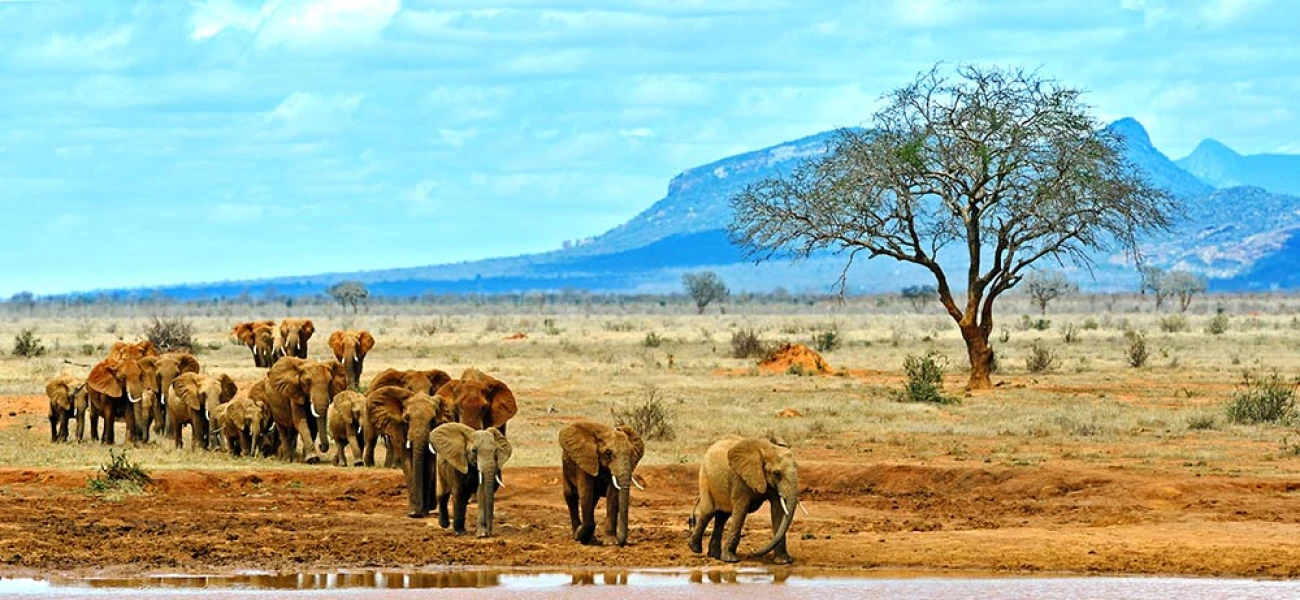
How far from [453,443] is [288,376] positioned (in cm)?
667

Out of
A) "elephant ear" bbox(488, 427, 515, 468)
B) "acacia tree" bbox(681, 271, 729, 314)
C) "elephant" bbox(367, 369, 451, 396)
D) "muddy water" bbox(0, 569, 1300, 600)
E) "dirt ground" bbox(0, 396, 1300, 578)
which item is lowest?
"muddy water" bbox(0, 569, 1300, 600)

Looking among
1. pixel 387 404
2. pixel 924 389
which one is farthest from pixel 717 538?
pixel 924 389

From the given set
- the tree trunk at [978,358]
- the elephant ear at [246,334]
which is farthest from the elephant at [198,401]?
the elephant ear at [246,334]

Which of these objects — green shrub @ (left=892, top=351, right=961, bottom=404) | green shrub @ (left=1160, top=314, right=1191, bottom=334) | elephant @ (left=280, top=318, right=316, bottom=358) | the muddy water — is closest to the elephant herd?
the muddy water

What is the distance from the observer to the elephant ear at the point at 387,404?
66.5ft

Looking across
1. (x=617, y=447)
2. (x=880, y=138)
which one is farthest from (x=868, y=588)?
(x=880, y=138)

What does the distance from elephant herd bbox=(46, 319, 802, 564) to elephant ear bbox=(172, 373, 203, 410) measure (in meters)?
0.01

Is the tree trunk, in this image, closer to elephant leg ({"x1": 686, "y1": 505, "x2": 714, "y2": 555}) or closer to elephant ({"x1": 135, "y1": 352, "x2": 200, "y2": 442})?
elephant ({"x1": 135, "y1": 352, "x2": 200, "y2": 442})

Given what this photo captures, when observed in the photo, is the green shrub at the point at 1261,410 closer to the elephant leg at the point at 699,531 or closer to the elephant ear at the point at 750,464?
the elephant leg at the point at 699,531

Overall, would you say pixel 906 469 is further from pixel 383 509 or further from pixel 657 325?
pixel 657 325

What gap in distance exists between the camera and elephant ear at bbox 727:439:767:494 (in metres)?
15.4

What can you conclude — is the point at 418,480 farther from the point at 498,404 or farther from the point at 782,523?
the point at 782,523

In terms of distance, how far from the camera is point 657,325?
94500 millimetres

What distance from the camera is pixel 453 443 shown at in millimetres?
17375
